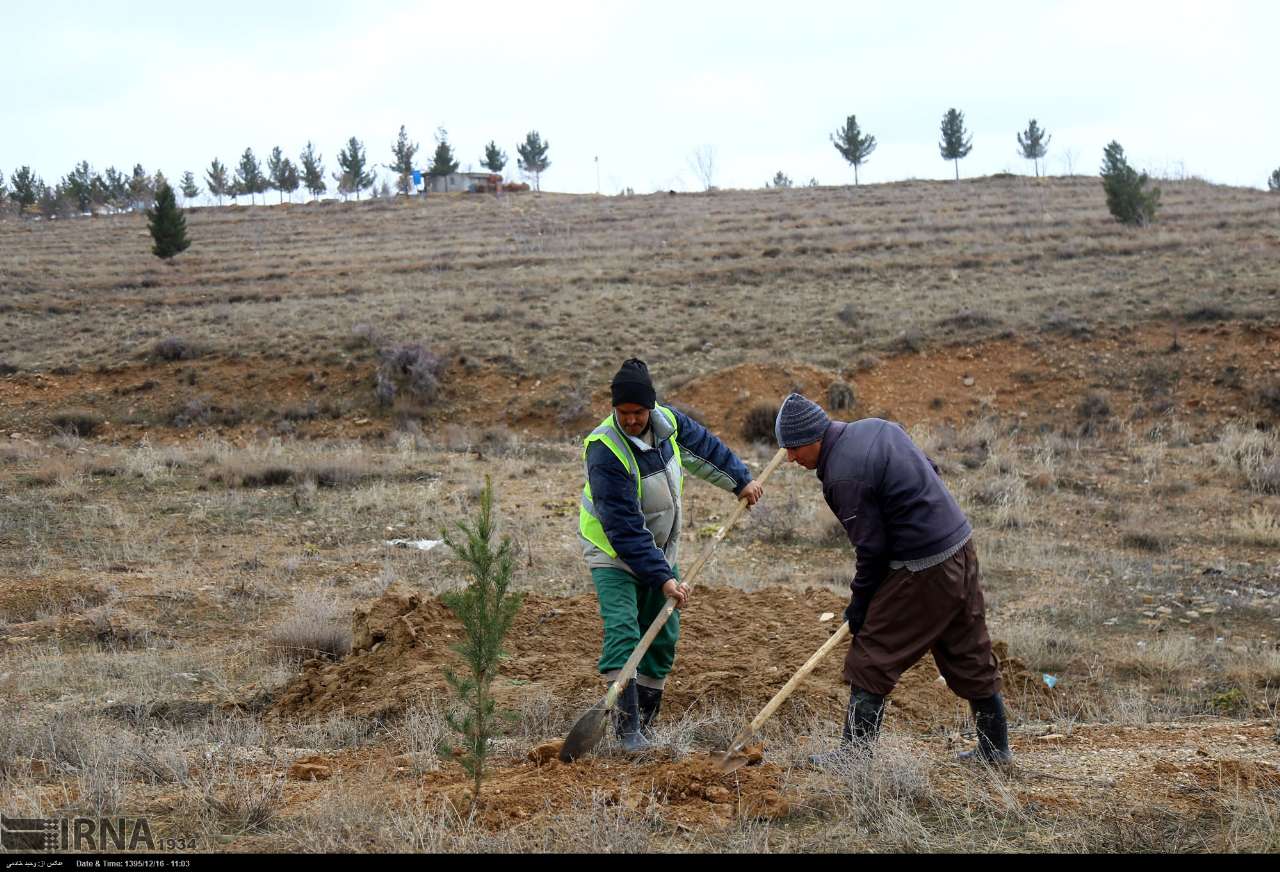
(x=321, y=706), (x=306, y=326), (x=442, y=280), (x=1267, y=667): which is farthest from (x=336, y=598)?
(x=442, y=280)

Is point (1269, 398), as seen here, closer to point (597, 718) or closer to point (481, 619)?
point (597, 718)

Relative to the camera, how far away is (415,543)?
372 inches

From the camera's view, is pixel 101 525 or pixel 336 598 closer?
pixel 336 598

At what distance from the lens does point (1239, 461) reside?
11906 millimetres

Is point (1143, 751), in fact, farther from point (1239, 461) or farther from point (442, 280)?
point (442, 280)

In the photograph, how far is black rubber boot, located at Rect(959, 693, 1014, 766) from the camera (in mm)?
4090

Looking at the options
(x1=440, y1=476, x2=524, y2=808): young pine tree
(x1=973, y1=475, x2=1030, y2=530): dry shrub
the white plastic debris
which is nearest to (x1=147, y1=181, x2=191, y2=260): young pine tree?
the white plastic debris

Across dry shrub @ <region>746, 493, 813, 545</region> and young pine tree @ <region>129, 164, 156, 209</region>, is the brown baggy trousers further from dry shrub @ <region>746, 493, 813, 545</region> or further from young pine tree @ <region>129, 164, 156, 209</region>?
young pine tree @ <region>129, 164, 156, 209</region>

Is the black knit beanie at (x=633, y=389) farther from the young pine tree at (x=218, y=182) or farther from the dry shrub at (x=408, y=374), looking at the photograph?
the young pine tree at (x=218, y=182)

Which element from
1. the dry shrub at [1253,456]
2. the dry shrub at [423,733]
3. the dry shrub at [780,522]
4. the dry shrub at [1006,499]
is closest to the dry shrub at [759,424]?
the dry shrub at [1006,499]

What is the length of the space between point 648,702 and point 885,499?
1630 millimetres

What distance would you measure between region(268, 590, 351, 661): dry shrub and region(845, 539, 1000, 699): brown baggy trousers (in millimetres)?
3842

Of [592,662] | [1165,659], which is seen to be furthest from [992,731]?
[1165,659]

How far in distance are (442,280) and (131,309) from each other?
7936 millimetres
